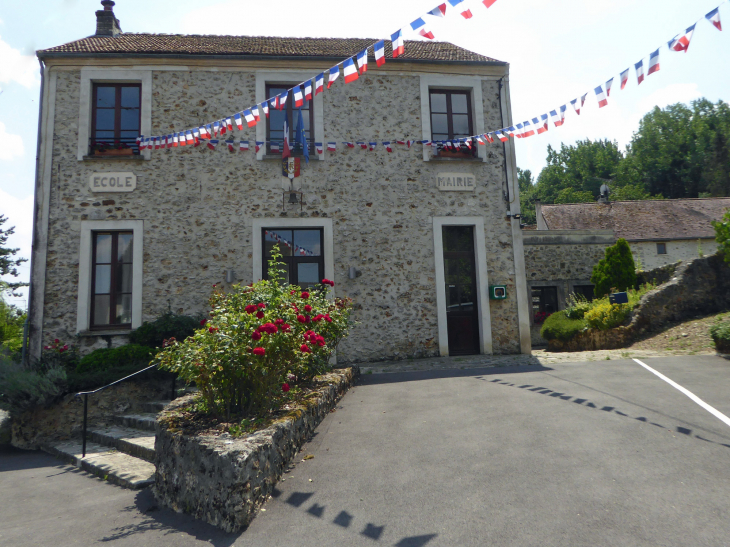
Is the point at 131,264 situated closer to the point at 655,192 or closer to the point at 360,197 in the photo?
the point at 360,197

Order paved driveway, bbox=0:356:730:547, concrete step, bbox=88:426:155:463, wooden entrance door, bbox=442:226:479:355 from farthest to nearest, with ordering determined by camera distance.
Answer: wooden entrance door, bbox=442:226:479:355, concrete step, bbox=88:426:155:463, paved driveway, bbox=0:356:730:547

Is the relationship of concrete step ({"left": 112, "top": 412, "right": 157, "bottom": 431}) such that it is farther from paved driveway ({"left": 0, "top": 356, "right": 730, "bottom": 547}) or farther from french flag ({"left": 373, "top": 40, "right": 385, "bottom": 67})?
french flag ({"left": 373, "top": 40, "right": 385, "bottom": 67})

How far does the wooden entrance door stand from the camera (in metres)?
9.86

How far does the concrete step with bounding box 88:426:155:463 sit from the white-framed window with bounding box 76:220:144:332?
2910mm

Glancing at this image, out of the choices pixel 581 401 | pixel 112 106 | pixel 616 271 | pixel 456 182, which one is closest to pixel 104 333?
pixel 112 106

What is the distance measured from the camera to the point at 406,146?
32.4 ft

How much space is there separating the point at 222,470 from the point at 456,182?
799 centimetres

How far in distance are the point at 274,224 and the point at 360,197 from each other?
5.87 feet

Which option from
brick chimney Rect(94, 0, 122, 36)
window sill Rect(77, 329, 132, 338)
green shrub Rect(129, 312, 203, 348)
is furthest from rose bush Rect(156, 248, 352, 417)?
brick chimney Rect(94, 0, 122, 36)

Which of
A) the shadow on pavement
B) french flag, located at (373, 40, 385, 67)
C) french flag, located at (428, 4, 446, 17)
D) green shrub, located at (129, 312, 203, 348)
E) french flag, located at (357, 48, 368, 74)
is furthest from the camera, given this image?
green shrub, located at (129, 312, 203, 348)

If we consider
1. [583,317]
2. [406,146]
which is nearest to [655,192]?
[583,317]

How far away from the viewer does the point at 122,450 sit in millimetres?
5590

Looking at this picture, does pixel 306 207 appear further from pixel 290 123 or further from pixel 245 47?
pixel 245 47

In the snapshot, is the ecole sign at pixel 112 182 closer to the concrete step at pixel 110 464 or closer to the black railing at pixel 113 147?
the black railing at pixel 113 147
